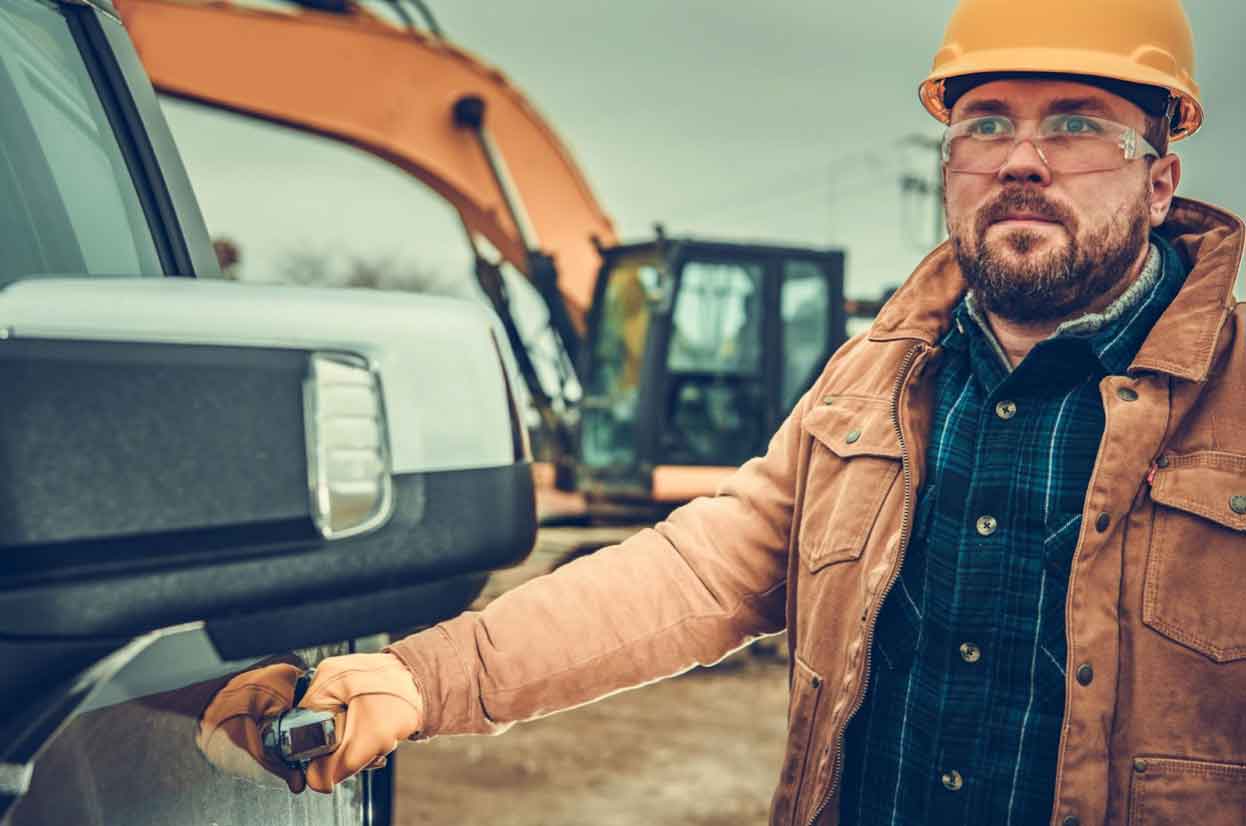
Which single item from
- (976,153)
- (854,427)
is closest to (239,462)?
(854,427)

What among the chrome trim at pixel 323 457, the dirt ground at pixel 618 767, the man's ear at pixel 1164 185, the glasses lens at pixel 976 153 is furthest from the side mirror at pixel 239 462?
the dirt ground at pixel 618 767

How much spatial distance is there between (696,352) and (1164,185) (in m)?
7.19

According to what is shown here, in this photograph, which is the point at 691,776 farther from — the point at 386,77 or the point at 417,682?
the point at 386,77

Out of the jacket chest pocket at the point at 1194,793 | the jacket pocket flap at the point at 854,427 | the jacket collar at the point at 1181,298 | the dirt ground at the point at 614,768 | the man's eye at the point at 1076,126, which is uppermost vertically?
the man's eye at the point at 1076,126

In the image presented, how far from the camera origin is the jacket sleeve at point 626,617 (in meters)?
1.90

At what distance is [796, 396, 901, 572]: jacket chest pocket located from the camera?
6.71 ft

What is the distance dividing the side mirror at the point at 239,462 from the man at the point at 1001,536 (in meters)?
0.80

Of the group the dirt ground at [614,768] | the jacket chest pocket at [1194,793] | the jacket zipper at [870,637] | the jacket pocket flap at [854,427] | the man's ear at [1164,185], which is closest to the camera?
the jacket chest pocket at [1194,793]

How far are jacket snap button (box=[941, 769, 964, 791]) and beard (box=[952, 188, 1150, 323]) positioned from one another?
744 millimetres

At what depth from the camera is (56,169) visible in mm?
1321

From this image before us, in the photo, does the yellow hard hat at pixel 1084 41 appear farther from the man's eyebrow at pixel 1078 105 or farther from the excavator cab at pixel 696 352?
the excavator cab at pixel 696 352

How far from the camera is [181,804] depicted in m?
1.14

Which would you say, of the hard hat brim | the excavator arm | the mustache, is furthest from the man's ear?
the excavator arm

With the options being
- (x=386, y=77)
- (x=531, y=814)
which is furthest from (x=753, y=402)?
(x=531, y=814)
